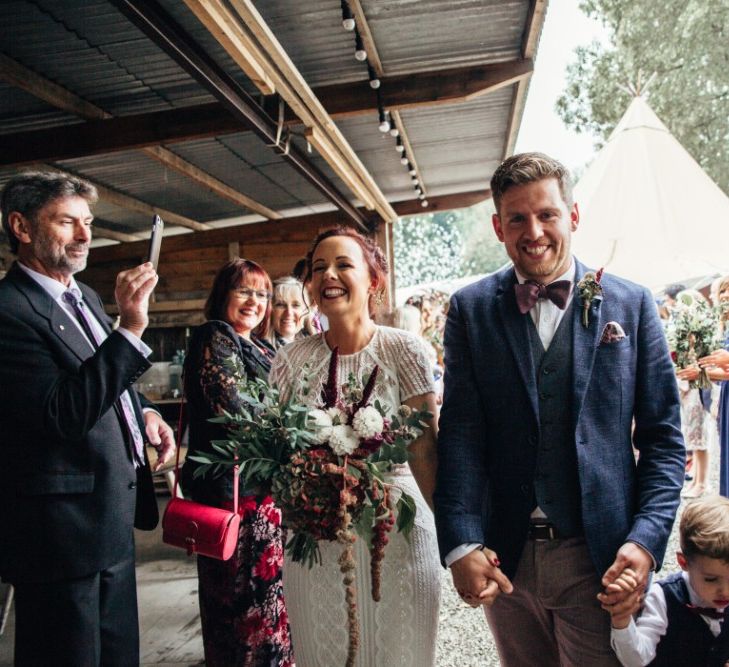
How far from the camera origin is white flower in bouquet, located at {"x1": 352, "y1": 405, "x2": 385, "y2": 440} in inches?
61.1

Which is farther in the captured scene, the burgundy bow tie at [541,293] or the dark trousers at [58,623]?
the dark trousers at [58,623]

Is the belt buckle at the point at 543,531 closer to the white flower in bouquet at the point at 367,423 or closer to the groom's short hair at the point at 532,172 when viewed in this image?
the white flower in bouquet at the point at 367,423

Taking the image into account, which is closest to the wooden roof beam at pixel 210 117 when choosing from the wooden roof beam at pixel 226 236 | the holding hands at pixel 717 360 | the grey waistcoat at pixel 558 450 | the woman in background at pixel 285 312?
the woman in background at pixel 285 312

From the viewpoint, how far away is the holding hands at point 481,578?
148cm

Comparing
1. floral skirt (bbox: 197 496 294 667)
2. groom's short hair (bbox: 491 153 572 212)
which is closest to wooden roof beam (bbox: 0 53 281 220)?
floral skirt (bbox: 197 496 294 667)

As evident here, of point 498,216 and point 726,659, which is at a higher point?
point 498,216

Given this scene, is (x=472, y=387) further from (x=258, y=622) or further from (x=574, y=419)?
(x=258, y=622)

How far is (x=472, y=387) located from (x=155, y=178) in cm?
587

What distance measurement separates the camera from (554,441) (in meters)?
1.54

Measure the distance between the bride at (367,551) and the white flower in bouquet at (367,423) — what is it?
191 mm

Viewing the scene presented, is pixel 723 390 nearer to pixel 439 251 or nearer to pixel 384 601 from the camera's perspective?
pixel 384 601

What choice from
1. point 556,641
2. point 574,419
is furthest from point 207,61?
point 556,641

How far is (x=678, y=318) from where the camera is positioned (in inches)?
176

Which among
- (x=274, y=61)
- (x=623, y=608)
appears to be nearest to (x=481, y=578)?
(x=623, y=608)
